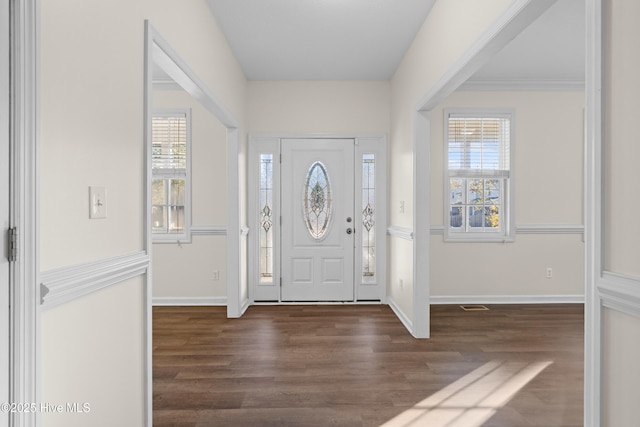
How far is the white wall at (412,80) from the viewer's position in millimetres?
2577

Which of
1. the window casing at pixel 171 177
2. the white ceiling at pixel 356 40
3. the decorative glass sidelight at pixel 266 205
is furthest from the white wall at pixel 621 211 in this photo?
the window casing at pixel 171 177

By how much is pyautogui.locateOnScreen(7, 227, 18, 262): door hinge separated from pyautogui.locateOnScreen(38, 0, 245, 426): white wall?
0.28ft

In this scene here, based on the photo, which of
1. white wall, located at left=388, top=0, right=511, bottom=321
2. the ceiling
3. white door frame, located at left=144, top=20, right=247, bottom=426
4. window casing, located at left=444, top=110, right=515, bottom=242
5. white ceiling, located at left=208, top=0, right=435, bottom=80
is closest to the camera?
white door frame, located at left=144, top=20, right=247, bottom=426

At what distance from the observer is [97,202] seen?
159 centimetres

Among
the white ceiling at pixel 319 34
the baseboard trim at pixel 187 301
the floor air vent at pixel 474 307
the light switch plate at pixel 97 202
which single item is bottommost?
the floor air vent at pixel 474 307

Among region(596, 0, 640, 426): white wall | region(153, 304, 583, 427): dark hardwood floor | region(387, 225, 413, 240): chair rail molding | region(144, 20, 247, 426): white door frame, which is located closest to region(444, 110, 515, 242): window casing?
region(387, 225, 413, 240): chair rail molding

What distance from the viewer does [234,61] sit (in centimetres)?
433

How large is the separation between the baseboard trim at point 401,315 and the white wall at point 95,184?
2630 millimetres

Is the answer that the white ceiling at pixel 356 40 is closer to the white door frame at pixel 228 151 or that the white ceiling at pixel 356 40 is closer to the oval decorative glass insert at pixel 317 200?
the white door frame at pixel 228 151

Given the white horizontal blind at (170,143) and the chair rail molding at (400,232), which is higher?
the white horizontal blind at (170,143)

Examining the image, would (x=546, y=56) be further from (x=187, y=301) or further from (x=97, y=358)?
(x=187, y=301)

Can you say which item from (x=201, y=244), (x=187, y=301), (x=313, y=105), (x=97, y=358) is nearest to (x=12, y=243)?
(x=97, y=358)

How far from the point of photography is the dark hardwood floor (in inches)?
93.7

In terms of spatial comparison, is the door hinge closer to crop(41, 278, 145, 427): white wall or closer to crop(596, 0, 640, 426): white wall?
crop(41, 278, 145, 427): white wall
